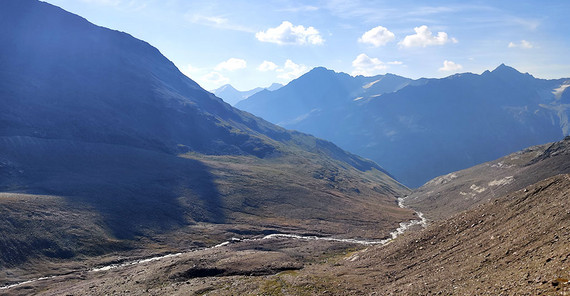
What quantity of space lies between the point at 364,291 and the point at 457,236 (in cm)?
2404

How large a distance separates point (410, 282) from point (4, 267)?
120830 mm

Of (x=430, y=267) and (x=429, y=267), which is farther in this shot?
(x=429, y=267)

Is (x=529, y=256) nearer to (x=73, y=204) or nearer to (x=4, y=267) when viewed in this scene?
(x=4, y=267)

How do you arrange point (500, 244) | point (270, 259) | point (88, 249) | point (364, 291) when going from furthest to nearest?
point (88, 249)
point (270, 259)
point (364, 291)
point (500, 244)

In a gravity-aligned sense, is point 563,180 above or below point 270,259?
above

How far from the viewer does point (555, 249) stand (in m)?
50.3

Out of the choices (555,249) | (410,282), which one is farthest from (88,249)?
(555,249)

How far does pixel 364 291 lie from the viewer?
228 feet

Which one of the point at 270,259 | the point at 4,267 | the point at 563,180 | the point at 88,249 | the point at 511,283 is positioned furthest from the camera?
the point at 88,249

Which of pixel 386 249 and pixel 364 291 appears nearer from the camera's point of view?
pixel 364 291

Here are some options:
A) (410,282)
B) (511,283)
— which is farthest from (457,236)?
(511,283)

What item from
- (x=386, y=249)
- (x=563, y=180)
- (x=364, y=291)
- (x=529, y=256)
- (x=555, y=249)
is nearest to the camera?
(x=555, y=249)

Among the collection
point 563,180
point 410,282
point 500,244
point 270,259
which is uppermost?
point 563,180

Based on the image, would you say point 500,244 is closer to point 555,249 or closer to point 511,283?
point 555,249
